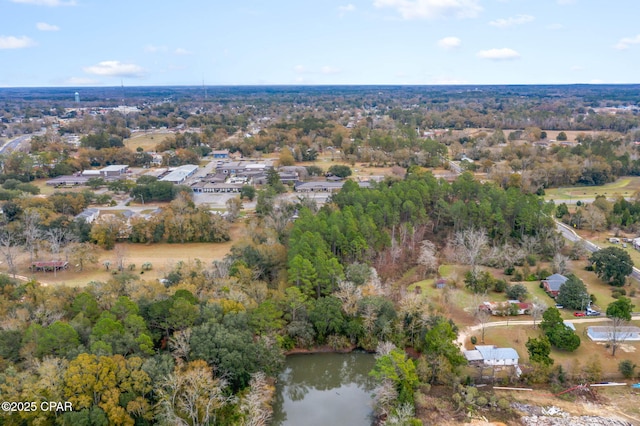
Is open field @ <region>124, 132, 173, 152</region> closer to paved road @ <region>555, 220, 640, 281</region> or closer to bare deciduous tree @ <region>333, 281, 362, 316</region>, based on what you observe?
bare deciduous tree @ <region>333, 281, 362, 316</region>

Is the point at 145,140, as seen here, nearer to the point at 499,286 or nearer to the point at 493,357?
the point at 499,286

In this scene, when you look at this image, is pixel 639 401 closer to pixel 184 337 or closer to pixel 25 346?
pixel 184 337

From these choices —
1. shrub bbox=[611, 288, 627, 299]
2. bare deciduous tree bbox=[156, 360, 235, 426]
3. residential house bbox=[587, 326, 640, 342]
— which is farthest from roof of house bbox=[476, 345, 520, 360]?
bare deciduous tree bbox=[156, 360, 235, 426]

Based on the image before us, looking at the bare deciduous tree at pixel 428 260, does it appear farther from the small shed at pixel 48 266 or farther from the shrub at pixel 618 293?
the small shed at pixel 48 266

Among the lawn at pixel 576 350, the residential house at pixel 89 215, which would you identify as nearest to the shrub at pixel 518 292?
the lawn at pixel 576 350

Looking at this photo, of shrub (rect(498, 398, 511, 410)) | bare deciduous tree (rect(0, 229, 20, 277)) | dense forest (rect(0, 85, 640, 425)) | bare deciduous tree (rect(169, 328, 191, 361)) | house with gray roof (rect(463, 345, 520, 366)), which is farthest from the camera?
bare deciduous tree (rect(0, 229, 20, 277))

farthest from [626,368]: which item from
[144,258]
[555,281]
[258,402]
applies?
[144,258]

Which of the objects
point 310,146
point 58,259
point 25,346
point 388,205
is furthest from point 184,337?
point 310,146
